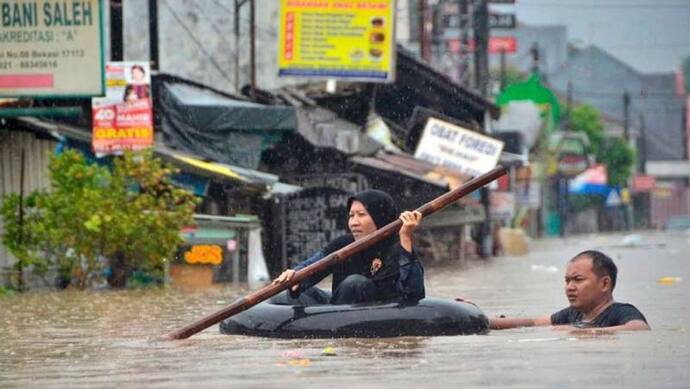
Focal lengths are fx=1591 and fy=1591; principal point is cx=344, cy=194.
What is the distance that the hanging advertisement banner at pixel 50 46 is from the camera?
73.5ft

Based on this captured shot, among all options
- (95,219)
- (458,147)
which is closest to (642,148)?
(458,147)

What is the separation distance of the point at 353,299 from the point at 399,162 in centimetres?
2045

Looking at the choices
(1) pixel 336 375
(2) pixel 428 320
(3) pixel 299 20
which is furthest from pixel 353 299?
(3) pixel 299 20

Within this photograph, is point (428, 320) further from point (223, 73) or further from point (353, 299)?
point (223, 73)

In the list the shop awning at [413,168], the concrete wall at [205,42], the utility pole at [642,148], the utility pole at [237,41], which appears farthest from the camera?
the utility pole at [642,148]

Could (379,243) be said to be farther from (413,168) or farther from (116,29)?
(413,168)

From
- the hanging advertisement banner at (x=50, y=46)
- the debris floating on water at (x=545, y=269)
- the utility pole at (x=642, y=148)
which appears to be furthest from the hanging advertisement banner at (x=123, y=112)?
the utility pole at (x=642, y=148)

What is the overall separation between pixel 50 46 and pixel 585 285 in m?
13.0

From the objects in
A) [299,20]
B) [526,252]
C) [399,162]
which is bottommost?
[526,252]

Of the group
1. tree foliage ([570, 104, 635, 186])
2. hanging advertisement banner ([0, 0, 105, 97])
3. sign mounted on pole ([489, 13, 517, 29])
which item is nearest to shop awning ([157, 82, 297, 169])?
hanging advertisement banner ([0, 0, 105, 97])

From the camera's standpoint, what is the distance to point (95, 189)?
2230cm

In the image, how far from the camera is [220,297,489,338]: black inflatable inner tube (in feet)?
37.7

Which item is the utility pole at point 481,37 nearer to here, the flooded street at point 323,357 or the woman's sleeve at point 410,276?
the flooded street at point 323,357

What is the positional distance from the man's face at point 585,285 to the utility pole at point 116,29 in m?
15.2
